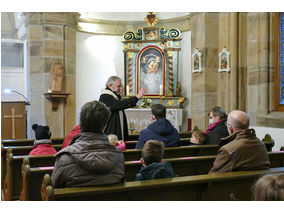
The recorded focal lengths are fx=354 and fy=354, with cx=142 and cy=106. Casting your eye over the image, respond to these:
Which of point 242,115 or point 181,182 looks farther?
point 242,115

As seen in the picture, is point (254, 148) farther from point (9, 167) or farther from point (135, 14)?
point (135, 14)

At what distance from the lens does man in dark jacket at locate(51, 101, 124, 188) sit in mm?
2203

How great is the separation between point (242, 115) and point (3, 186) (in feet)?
10.6

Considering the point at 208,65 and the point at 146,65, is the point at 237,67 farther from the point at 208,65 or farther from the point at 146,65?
the point at 146,65

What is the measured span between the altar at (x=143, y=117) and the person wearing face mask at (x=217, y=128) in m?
5.14

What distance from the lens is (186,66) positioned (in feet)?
34.6

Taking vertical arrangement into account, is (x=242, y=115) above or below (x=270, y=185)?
above

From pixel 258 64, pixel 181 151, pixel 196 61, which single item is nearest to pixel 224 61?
pixel 258 64

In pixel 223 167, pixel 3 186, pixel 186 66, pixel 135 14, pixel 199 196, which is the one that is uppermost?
pixel 135 14

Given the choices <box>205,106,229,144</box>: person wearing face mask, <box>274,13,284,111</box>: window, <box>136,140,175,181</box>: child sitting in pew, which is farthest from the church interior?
<box>136,140,175,181</box>: child sitting in pew

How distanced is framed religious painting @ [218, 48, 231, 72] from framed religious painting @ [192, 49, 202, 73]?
0.90 m

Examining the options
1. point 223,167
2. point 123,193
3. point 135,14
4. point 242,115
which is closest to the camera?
point 123,193

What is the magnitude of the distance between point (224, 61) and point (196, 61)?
1184mm

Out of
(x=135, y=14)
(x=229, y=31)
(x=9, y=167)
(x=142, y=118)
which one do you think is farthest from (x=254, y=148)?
(x=135, y=14)
